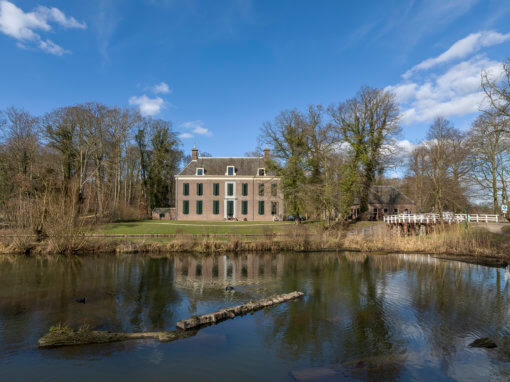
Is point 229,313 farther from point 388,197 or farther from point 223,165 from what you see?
point 388,197

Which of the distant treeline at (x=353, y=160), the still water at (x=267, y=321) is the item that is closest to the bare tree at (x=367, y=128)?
the distant treeline at (x=353, y=160)

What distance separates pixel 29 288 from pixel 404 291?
11.8 m

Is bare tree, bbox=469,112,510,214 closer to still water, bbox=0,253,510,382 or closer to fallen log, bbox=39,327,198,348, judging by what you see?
still water, bbox=0,253,510,382

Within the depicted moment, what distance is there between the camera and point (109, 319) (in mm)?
7621

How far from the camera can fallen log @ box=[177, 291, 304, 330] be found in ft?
22.9

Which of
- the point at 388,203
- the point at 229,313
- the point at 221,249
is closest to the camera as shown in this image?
the point at 229,313

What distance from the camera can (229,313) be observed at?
7738 mm

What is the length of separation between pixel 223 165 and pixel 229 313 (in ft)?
89.2

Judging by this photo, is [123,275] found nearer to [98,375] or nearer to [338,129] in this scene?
[98,375]

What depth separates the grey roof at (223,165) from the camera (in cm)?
3359

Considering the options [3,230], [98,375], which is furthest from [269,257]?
[3,230]

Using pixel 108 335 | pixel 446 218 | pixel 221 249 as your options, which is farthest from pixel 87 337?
pixel 446 218

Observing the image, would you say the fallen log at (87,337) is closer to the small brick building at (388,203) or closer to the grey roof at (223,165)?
the grey roof at (223,165)

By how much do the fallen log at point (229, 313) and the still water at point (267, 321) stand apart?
0.21 meters
